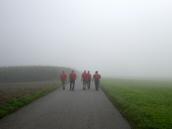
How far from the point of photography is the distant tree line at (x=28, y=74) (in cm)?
5933

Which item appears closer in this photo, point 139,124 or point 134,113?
point 139,124

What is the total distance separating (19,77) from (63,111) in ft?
158

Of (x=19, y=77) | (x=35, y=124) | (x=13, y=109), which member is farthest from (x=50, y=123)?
(x=19, y=77)

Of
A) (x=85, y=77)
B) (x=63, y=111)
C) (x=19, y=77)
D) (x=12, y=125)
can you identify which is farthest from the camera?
(x=19, y=77)

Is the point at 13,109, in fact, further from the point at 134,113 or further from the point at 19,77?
the point at 19,77

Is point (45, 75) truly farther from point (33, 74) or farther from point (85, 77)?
point (85, 77)

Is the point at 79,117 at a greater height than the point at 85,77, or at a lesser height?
lesser

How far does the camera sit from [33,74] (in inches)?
2552

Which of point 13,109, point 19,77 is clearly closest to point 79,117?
point 13,109

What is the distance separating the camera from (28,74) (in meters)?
63.8

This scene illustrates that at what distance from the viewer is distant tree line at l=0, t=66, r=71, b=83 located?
5933 cm

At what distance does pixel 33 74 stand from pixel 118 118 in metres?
54.1

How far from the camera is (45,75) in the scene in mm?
65875

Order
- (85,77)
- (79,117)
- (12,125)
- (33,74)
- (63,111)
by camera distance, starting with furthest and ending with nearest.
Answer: (33,74) → (85,77) → (63,111) → (79,117) → (12,125)
